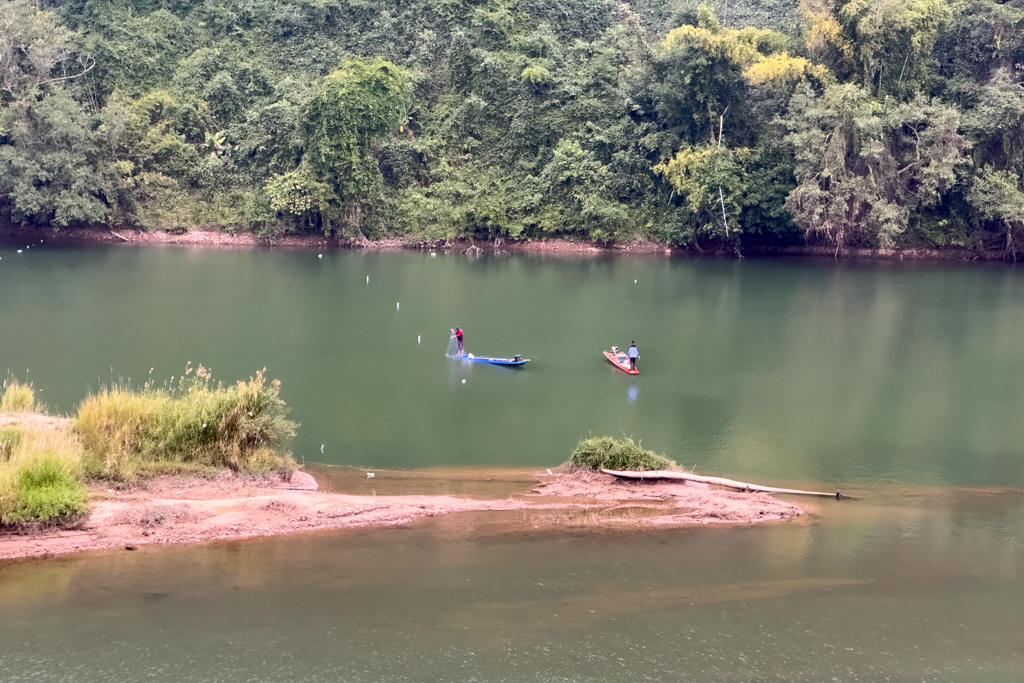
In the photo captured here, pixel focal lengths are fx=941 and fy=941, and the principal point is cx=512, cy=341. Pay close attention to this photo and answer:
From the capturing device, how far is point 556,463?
57.2 feet

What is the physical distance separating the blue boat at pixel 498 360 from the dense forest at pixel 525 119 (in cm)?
2073

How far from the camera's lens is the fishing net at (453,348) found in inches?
1002

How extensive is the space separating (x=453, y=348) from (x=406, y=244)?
20.8 m

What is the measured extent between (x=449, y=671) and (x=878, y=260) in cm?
3695

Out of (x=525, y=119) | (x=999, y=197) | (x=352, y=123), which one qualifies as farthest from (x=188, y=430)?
(x=999, y=197)

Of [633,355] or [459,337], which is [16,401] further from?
[633,355]

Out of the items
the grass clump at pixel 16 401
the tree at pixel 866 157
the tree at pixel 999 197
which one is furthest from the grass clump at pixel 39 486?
the tree at pixel 999 197

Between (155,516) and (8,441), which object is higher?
(8,441)

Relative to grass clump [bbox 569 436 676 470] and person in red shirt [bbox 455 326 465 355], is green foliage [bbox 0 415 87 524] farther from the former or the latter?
person in red shirt [bbox 455 326 465 355]

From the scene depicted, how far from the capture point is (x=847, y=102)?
3928cm

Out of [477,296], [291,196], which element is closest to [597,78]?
Result: [291,196]

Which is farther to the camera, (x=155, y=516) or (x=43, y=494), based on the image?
(x=155, y=516)

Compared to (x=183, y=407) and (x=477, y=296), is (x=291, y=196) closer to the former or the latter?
(x=477, y=296)

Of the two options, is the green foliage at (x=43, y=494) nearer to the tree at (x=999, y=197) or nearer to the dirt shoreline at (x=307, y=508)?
the dirt shoreline at (x=307, y=508)
